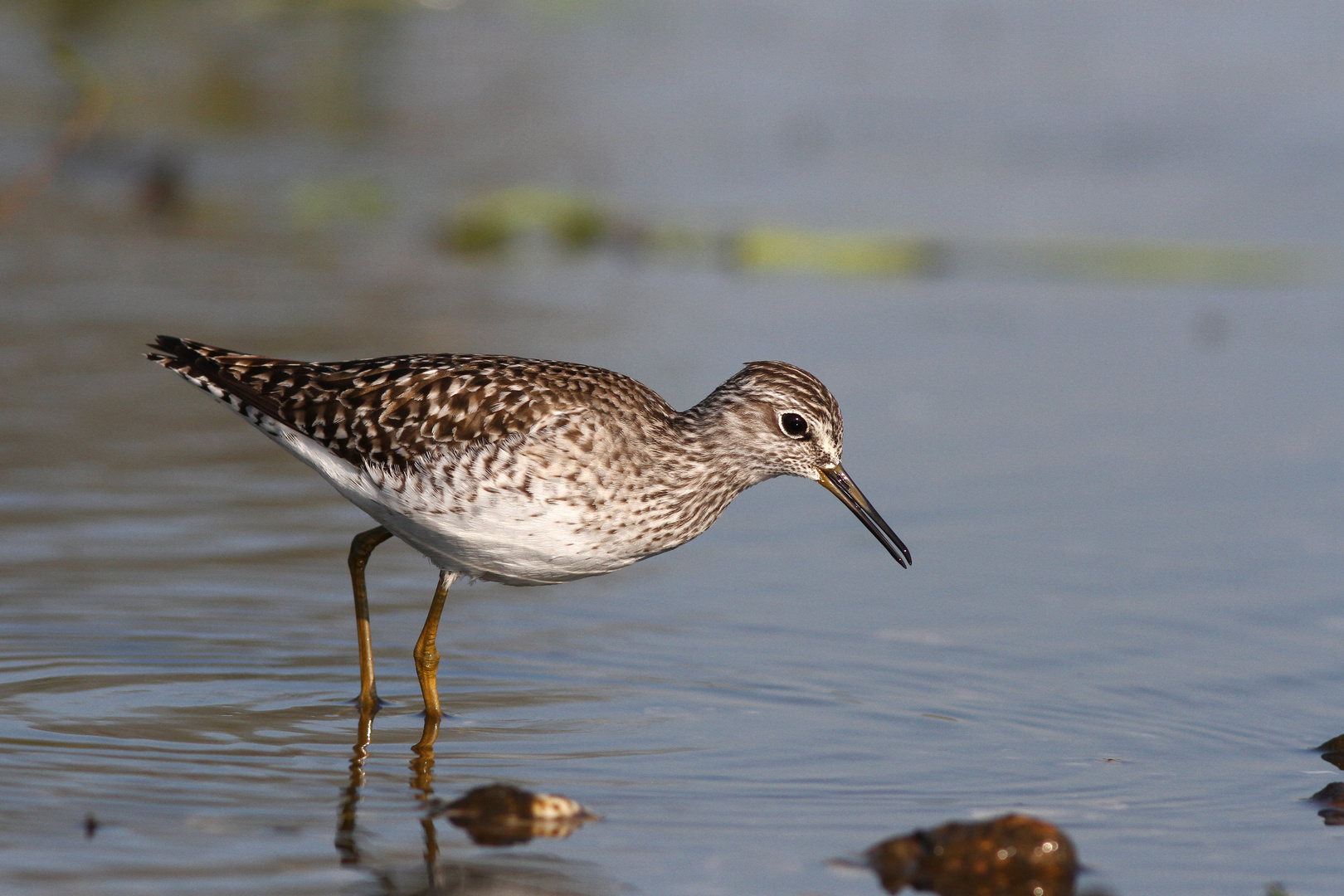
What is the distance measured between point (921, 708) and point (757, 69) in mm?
16504

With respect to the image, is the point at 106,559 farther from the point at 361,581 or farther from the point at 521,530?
the point at 521,530

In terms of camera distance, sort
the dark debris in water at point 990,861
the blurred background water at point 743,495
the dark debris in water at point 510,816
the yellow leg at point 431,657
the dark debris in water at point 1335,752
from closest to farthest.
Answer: the dark debris in water at point 990,861, the dark debris in water at point 510,816, the blurred background water at point 743,495, the dark debris in water at point 1335,752, the yellow leg at point 431,657

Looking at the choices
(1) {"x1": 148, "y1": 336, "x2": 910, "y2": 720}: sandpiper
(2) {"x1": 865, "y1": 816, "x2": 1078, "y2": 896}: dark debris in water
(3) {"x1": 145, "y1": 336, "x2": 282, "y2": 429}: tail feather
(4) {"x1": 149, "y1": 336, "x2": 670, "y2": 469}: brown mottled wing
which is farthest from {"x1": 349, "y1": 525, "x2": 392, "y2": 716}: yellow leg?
(2) {"x1": 865, "y1": 816, "x2": 1078, "y2": 896}: dark debris in water

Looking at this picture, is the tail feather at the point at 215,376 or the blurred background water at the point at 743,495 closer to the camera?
the blurred background water at the point at 743,495

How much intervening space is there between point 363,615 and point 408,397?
0.90 metres

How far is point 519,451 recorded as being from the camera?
21.8ft

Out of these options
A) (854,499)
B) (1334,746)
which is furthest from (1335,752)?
(854,499)

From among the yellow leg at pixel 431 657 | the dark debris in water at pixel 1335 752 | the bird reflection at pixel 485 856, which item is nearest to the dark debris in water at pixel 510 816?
the bird reflection at pixel 485 856

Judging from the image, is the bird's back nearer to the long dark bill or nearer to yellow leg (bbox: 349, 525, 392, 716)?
yellow leg (bbox: 349, 525, 392, 716)

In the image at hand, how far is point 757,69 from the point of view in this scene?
2211 centimetres

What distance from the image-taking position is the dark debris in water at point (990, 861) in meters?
4.84

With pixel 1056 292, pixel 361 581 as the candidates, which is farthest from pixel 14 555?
pixel 1056 292

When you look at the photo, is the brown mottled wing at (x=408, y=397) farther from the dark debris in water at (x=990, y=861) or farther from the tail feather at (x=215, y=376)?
the dark debris in water at (x=990, y=861)

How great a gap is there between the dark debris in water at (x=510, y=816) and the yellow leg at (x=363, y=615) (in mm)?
1413
